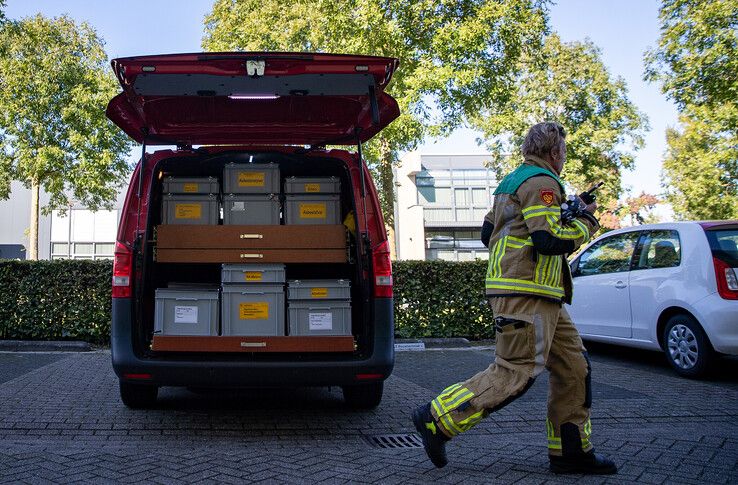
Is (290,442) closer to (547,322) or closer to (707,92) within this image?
(547,322)

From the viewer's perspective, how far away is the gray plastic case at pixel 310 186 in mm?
4980

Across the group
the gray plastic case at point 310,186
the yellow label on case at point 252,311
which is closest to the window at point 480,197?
the gray plastic case at point 310,186

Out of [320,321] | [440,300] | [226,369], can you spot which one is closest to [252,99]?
[320,321]

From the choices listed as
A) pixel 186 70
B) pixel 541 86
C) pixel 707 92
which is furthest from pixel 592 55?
pixel 186 70

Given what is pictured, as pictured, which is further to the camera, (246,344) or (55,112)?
(55,112)

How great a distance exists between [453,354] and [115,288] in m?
5.35

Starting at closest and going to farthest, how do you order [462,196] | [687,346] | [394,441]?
[394,441]
[687,346]
[462,196]

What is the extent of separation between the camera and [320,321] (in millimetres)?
4609

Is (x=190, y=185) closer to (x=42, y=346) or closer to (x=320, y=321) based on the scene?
(x=320, y=321)

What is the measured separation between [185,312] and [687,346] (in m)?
4.89

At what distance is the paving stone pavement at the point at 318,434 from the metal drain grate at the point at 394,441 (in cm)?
10

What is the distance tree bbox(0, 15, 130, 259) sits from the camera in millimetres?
19422

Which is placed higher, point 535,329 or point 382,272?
point 382,272

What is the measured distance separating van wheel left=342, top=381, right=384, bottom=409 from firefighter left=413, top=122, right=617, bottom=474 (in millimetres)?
1570
